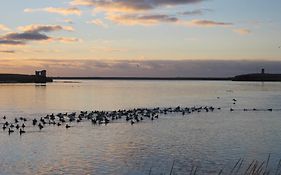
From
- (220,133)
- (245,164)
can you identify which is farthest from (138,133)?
(245,164)

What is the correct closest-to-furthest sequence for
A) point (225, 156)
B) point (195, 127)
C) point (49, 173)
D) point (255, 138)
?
point (49, 173)
point (225, 156)
point (255, 138)
point (195, 127)

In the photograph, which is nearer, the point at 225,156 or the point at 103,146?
the point at 225,156

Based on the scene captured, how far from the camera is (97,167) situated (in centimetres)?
1909

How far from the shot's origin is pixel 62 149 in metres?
23.9

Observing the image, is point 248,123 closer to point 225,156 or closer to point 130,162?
point 225,156

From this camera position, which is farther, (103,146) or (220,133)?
(220,133)

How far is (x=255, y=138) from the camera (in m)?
28.0

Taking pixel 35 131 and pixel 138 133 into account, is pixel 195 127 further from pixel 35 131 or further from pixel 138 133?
pixel 35 131

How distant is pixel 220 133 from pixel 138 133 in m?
5.43

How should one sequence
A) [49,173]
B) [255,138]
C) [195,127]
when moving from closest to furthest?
[49,173], [255,138], [195,127]

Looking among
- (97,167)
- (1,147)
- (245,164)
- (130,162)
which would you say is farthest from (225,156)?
(1,147)

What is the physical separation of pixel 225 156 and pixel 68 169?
7.45 metres

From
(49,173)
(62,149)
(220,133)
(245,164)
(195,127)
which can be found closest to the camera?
(49,173)

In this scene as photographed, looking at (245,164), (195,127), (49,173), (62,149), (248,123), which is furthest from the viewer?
(248,123)
